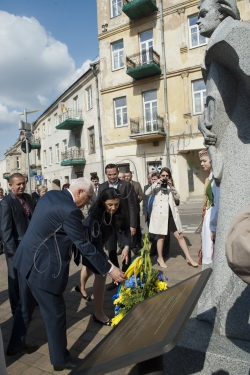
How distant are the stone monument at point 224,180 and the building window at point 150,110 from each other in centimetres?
1655

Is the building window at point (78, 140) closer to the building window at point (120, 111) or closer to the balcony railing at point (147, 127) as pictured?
the building window at point (120, 111)

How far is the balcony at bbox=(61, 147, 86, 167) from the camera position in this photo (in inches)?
958

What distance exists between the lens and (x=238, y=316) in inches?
86.2

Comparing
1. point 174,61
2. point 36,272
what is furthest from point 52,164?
point 36,272

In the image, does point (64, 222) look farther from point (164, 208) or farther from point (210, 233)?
point (164, 208)

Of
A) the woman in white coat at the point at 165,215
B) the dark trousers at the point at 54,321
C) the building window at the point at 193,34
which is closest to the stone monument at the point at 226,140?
the dark trousers at the point at 54,321

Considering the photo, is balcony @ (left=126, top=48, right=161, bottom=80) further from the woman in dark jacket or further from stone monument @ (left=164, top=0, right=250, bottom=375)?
stone monument @ (left=164, top=0, right=250, bottom=375)

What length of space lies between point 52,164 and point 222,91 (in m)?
31.0

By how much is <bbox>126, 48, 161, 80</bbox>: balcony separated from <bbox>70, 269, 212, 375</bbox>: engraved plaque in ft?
58.4

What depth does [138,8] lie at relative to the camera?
18.6 m

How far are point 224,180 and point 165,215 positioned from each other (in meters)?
3.38

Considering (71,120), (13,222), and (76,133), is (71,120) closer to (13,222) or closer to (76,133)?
(76,133)

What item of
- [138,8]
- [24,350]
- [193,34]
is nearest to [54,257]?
[24,350]

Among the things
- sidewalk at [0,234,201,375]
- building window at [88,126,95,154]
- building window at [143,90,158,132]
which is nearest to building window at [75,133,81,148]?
building window at [88,126,95,154]
